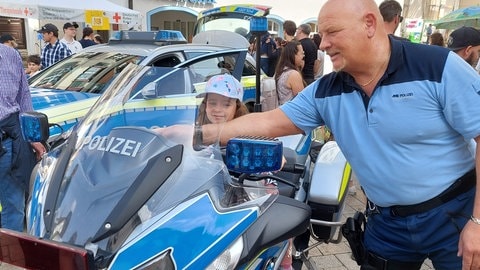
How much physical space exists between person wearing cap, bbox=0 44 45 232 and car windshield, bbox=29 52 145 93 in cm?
156

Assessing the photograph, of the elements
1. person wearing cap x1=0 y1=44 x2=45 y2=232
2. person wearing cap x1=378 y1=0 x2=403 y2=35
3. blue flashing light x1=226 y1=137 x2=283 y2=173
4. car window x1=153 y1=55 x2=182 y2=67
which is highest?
person wearing cap x1=378 y1=0 x2=403 y2=35

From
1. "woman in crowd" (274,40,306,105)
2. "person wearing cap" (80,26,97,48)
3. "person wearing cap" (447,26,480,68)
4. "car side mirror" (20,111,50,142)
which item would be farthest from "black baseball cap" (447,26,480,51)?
"person wearing cap" (80,26,97,48)

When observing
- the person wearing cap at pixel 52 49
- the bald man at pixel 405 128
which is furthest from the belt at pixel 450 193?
the person wearing cap at pixel 52 49

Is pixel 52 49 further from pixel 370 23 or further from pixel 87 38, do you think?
pixel 370 23

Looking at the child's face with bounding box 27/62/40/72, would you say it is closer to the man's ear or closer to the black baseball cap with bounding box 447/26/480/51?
the black baseball cap with bounding box 447/26/480/51

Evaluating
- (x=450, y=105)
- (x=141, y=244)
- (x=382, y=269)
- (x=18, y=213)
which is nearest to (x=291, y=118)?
(x=450, y=105)

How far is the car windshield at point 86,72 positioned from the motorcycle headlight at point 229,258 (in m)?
3.89

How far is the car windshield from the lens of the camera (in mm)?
5027

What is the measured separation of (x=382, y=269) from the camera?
2.04 m

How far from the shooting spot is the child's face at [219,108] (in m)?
1.95

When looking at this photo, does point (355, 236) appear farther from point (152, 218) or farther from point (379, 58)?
point (152, 218)

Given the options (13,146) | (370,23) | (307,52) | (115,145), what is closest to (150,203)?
(115,145)

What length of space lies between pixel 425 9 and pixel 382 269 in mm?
34399

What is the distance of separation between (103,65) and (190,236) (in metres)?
4.39
